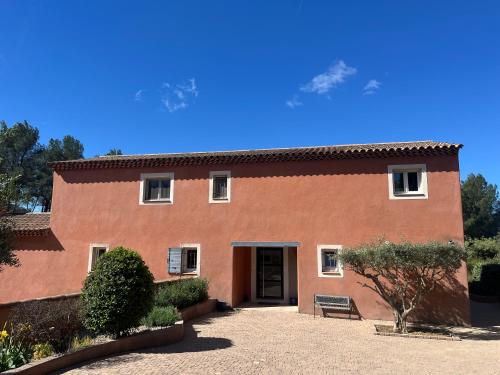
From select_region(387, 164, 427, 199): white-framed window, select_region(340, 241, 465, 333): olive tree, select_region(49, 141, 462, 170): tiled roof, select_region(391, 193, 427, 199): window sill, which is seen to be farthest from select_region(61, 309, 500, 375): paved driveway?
select_region(49, 141, 462, 170): tiled roof

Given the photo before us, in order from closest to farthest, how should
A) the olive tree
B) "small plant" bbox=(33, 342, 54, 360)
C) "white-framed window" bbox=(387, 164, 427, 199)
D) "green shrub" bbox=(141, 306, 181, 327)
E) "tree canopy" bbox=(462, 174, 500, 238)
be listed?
"small plant" bbox=(33, 342, 54, 360) → "green shrub" bbox=(141, 306, 181, 327) → the olive tree → "white-framed window" bbox=(387, 164, 427, 199) → "tree canopy" bbox=(462, 174, 500, 238)

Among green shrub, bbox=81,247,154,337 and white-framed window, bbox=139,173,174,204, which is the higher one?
white-framed window, bbox=139,173,174,204

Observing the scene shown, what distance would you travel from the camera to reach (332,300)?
44.1 feet

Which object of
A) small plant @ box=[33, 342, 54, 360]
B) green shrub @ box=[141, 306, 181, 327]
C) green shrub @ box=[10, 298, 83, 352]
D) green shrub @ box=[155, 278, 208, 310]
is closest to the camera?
small plant @ box=[33, 342, 54, 360]

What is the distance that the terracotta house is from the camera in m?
13.5

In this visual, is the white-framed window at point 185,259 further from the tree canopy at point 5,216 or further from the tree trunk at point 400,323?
the tree trunk at point 400,323

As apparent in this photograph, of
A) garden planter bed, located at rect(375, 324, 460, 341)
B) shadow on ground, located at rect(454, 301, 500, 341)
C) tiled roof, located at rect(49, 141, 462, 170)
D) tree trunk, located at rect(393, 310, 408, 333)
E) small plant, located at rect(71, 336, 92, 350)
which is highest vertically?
tiled roof, located at rect(49, 141, 462, 170)

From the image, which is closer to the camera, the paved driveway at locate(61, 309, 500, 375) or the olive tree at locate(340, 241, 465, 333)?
the paved driveway at locate(61, 309, 500, 375)

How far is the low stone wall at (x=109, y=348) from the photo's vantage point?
20.2ft

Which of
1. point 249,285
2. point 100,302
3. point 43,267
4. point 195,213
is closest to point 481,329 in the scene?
point 249,285

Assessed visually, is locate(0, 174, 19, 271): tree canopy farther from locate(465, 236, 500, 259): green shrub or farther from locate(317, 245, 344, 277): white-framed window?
locate(465, 236, 500, 259): green shrub

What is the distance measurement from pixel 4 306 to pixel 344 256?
9.09 m

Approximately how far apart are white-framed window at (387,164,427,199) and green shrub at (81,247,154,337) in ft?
31.4

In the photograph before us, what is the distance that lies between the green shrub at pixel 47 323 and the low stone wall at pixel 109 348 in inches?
19.7
